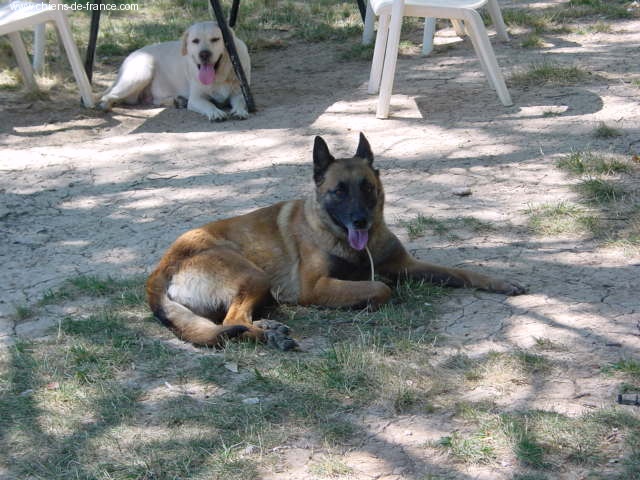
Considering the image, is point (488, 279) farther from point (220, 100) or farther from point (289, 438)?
point (220, 100)

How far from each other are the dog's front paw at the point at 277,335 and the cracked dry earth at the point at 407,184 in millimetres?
703

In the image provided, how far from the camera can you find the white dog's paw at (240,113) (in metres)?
7.94

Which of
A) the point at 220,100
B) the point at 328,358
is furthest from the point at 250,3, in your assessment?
the point at 328,358

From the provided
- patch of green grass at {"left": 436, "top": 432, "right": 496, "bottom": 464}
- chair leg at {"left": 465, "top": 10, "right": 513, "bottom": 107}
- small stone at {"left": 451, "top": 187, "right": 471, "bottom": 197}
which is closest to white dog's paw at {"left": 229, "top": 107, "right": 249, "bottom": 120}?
chair leg at {"left": 465, "top": 10, "right": 513, "bottom": 107}

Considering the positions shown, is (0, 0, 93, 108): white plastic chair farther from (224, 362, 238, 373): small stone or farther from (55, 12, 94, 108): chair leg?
(224, 362, 238, 373): small stone

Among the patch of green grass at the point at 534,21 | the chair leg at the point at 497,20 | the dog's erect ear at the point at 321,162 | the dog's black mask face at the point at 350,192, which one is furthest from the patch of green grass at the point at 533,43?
the dog's erect ear at the point at 321,162

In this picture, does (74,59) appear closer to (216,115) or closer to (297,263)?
(216,115)

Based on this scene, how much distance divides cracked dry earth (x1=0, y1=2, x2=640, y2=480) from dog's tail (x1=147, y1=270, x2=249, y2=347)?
1.97ft

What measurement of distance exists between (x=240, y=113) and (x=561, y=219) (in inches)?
139

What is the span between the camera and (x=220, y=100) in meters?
8.37

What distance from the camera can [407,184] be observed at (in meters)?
6.27

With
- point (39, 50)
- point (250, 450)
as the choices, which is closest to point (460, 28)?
point (39, 50)

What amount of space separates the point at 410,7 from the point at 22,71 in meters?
4.08

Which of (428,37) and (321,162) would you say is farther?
(428,37)
